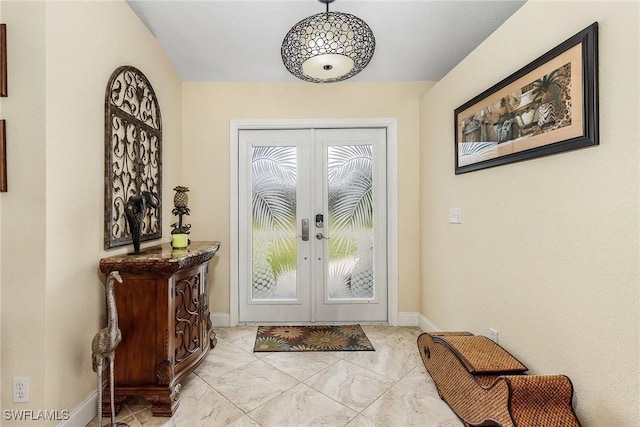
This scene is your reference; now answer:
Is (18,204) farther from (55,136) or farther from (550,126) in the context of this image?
(550,126)

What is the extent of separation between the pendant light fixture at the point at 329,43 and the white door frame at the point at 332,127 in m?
0.98

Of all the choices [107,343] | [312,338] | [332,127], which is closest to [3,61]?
[107,343]

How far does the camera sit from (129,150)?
213 cm

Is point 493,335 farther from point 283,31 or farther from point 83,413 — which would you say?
point 283,31

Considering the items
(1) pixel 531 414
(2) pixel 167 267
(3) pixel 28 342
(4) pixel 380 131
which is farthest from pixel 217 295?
(1) pixel 531 414

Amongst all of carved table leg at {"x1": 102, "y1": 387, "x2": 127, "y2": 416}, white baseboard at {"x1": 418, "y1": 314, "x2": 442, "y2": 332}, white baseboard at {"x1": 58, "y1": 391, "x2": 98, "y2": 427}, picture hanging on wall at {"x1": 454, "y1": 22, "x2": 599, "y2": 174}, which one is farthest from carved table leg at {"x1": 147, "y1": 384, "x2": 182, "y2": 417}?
picture hanging on wall at {"x1": 454, "y1": 22, "x2": 599, "y2": 174}

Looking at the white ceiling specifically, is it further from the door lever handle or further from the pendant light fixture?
the door lever handle

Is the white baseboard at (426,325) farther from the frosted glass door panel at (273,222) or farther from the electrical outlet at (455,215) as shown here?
the frosted glass door panel at (273,222)

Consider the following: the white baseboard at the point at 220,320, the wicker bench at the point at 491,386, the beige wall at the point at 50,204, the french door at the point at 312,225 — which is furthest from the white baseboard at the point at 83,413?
the wicker bench at the point at 491,386

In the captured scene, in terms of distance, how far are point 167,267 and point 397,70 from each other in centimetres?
269

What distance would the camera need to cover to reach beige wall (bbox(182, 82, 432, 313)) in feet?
10.3

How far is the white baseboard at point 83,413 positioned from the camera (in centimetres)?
162

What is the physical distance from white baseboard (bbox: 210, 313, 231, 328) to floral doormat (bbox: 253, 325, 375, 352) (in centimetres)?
35

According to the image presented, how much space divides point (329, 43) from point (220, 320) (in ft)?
9.13
